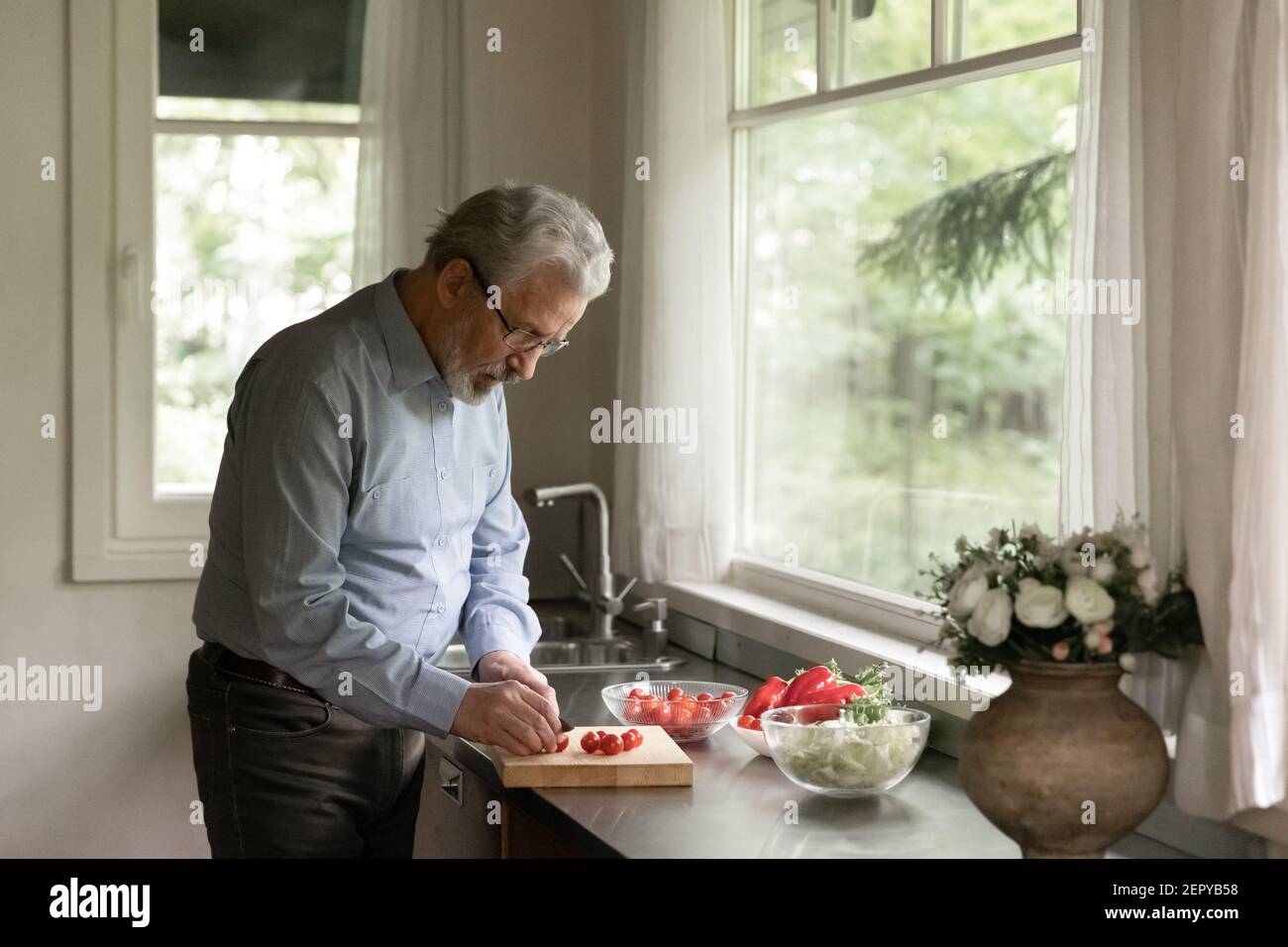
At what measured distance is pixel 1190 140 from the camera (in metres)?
1.56

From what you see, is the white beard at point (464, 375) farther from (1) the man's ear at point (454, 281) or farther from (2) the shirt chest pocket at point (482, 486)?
(2) the shirt chest pocket at point (482, 486)

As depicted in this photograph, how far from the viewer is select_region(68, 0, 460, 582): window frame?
125 inches

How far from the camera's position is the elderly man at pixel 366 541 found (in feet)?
6.27

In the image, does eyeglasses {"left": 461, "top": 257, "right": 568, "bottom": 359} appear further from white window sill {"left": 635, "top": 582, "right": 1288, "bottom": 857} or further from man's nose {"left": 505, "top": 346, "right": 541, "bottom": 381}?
white window sill {"left": 635, "top": 582, "right": 1288, "bottom": 857}

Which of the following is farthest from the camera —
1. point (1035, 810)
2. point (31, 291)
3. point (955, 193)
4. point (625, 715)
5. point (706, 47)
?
point (31, 291)

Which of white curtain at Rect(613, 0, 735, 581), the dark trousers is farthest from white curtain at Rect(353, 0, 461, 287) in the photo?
the dark trousers

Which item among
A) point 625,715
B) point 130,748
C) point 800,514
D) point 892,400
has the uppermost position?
point 892,400

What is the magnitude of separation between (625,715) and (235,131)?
1.81 meters

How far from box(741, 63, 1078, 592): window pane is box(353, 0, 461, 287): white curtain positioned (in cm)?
77

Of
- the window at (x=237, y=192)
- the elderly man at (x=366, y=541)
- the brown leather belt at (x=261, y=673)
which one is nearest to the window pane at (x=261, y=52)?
the window at (x=237, y=192)

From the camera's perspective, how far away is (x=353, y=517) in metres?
2.00

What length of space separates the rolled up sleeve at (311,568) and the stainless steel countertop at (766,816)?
0.73 feet

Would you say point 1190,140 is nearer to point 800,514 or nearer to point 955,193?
point 955,193
